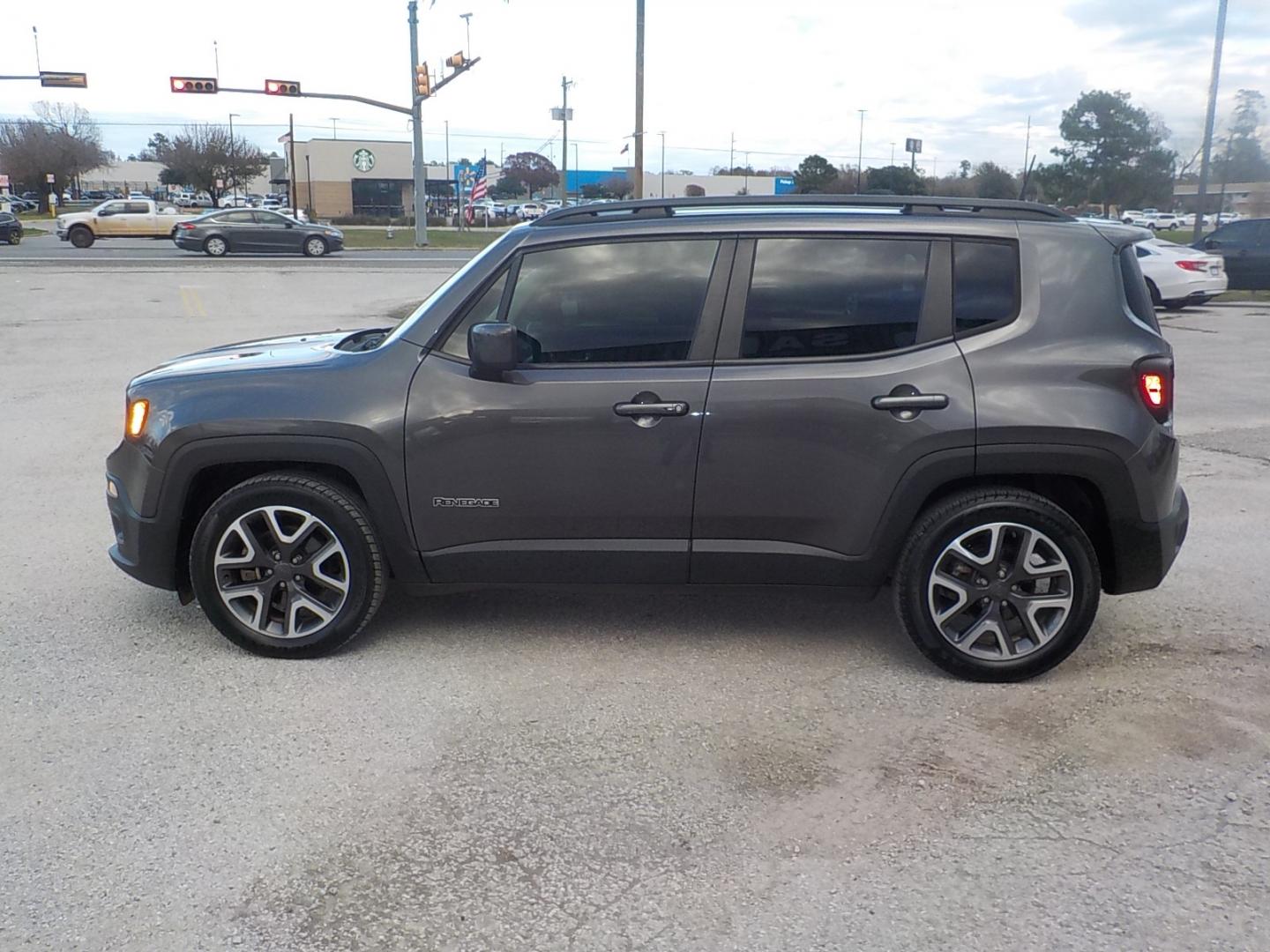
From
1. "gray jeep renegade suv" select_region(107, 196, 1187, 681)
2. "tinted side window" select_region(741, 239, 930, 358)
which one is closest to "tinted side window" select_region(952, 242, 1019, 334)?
"gray jeep renegade suv" select_region(107, 196, 1187, 681)

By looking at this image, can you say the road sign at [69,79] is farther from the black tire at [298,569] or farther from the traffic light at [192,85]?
the black tire at [298,569]

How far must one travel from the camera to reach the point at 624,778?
3713 millimetres

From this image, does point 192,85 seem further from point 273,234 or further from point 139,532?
point 139,532

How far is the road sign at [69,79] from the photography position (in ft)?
127

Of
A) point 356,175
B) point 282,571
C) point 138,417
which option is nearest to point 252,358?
point 138,417

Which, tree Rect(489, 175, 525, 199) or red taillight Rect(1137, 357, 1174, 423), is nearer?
red taillight Rect(1137, 357, 1174, 423)

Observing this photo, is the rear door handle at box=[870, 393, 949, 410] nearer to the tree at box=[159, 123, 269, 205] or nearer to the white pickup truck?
the white pickup truck

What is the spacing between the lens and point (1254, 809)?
3.52 meters

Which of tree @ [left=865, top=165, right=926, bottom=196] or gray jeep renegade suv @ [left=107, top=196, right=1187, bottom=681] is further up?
tree @ [left=865, top=165, right=926, bottom=196]

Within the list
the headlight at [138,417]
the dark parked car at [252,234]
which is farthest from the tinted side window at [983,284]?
the dark parked car at [252,234]

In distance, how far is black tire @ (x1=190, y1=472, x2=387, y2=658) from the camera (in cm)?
452

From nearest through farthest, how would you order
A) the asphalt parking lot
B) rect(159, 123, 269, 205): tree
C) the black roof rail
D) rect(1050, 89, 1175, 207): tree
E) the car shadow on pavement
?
the asphalt parking lot
the black roof rail
the car shadow on pavement
rect(1050, 89, 1175, 207): tree
rect(159, 123, 269, 205): tree

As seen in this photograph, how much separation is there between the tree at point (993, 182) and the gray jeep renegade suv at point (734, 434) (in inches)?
231

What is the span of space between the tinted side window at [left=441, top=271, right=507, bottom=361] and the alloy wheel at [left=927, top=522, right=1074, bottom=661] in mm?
1994
